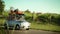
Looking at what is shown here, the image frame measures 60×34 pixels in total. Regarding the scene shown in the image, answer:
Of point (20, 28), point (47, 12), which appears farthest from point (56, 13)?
point (20, 28)

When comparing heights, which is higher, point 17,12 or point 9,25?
point 17,12

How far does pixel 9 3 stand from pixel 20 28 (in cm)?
32

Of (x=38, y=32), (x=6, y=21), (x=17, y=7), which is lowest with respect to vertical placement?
(x=38, y=32)

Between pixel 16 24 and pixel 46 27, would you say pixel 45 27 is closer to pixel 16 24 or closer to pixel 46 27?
pixel 46 27

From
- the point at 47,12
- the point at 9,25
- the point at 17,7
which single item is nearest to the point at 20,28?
the point at 9,25

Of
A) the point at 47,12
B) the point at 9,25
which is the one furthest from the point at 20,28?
the point at 47,12

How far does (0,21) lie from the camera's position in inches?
73.2

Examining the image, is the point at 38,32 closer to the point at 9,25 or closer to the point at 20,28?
the point at 20,28

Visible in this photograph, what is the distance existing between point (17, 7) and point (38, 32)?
14.9 inches

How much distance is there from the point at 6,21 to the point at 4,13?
0.32ft

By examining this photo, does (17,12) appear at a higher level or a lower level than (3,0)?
lower

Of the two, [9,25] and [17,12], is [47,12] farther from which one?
[9,25]

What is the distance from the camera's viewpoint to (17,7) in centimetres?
186

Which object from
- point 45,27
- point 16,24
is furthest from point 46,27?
point 16,24
